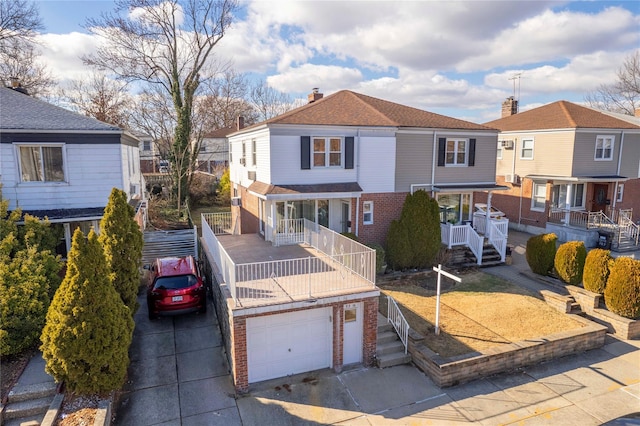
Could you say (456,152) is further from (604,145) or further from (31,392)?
(31,392)

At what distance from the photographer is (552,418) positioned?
7.93 m

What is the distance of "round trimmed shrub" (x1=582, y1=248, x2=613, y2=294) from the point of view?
12242mm

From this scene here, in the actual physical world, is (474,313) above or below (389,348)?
above

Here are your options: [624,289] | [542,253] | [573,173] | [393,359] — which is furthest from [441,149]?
[393,359]

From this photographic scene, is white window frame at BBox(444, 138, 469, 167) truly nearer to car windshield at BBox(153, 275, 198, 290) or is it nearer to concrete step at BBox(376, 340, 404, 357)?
Result: concrete step at BBox(376, 340, 404, 357)

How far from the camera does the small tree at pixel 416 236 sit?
1566cm

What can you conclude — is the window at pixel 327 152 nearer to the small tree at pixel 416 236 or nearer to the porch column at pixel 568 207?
the small tree at pixel 416 236

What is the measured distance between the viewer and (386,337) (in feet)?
33.9

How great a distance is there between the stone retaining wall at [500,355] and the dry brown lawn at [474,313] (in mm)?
329

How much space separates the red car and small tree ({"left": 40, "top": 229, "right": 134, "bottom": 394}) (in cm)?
339

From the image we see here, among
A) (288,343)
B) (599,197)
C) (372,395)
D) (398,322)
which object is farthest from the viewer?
(599,197)

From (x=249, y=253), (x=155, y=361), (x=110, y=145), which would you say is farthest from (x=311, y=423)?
(x=110, y=145)

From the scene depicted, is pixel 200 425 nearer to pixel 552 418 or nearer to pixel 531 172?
pixel 552 418

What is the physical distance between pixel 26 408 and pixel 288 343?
17.6ft
